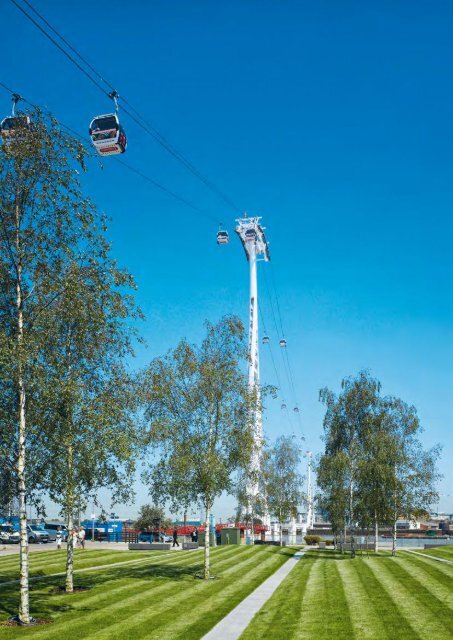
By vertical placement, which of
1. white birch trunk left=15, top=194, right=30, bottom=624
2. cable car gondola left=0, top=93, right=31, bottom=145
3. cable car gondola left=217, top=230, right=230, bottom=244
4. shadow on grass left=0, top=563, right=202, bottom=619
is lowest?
shadow on grass left=0, top=563, right=202, bottom=619

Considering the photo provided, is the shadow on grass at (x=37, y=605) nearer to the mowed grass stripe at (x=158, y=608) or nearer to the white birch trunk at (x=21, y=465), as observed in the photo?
the white birch trunk at (x=21, y=465)

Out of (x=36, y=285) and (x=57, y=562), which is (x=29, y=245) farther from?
(x=57, y=562)

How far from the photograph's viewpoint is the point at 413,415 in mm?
64625

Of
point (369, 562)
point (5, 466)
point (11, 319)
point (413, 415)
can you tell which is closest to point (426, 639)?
point (5, 466)

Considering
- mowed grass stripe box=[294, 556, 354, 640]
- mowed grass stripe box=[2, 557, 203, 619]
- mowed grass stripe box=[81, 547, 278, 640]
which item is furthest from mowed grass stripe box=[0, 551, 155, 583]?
mowed grass stripe box=[294, 556, 354, 640]

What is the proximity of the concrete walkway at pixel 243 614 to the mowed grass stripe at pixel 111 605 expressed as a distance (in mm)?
3346

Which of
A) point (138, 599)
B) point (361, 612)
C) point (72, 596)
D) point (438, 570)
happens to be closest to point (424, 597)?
point (361, 612)

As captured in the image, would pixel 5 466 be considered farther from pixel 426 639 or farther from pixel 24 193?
pixel 426 639

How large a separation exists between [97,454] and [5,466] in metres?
3.76

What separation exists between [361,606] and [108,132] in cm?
2059

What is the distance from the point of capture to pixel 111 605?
88.9 ft

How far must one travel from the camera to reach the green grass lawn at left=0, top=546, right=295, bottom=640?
72.7 feet

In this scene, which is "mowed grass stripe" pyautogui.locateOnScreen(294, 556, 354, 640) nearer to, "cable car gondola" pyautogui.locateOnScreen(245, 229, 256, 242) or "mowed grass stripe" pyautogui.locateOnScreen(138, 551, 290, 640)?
"mowed grass stripe" pyautogui.locateOnScreen(138, 551, 290, 640)

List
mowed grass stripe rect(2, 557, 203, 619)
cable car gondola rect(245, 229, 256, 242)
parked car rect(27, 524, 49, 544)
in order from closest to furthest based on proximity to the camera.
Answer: mowed grass stripe rect(2, 557, 203, 619)
parked car rect(27, 524, 49, 544)
cable car gondola rect(245, 229, 256, 242)
